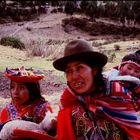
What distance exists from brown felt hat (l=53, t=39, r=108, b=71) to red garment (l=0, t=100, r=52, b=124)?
83cm

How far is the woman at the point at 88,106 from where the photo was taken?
10.1 ft

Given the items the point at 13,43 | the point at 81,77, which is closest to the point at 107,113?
the point at 81,77

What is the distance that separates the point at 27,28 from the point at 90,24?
9.02 m

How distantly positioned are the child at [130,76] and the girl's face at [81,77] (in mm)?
178

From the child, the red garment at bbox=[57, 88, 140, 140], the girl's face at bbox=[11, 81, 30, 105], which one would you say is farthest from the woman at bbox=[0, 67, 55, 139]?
the red garment at bbox=[57, 88, 140, 140]

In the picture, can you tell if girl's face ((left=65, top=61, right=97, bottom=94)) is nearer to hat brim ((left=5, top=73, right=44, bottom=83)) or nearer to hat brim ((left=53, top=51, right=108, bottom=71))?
hat brim ((left=53, top=51, right=108, bottom=71))

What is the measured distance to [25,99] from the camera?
3.90 meters

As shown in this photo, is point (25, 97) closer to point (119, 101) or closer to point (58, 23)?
point (119, 101)

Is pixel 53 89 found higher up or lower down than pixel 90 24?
higher up

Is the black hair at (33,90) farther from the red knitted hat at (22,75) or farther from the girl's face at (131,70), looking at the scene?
→ the girl's face at (131,70)

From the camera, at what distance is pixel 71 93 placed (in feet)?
10.2

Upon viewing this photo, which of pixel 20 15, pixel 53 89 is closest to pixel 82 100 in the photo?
pixel 53 89

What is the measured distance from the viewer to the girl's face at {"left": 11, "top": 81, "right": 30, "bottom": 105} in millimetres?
3857

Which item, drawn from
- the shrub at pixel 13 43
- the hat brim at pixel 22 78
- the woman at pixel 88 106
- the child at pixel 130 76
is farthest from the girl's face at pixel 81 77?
the shrub at pixel 13 43
